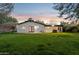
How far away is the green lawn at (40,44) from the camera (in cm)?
183

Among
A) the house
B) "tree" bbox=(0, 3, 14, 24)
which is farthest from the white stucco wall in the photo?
"tree" bbox=(0, 3, 14, 24)

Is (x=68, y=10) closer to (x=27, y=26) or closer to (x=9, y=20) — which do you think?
(x=27, y=26)

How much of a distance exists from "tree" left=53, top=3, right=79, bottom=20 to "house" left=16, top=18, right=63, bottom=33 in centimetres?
11

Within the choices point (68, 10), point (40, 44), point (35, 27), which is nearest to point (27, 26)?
point (35, 27)

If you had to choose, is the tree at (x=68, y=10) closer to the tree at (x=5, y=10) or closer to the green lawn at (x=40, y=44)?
the green lawn at (x=40, y=44)

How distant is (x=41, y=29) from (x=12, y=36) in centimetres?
25

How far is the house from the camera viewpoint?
1.87 m

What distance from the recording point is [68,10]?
6.16ft

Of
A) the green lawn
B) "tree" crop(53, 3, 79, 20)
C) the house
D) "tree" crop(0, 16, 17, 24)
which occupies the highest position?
"tree" crop(53, 3, 79, 20)

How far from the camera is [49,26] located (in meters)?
1.87

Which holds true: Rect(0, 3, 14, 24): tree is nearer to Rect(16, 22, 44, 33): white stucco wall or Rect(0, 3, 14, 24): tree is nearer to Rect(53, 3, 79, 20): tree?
Rect(16, 22, 44, 33): white stucco wall

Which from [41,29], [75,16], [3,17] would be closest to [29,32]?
[41,29]

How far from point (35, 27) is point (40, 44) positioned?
15 centimetres

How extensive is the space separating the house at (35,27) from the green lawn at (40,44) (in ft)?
0.12
